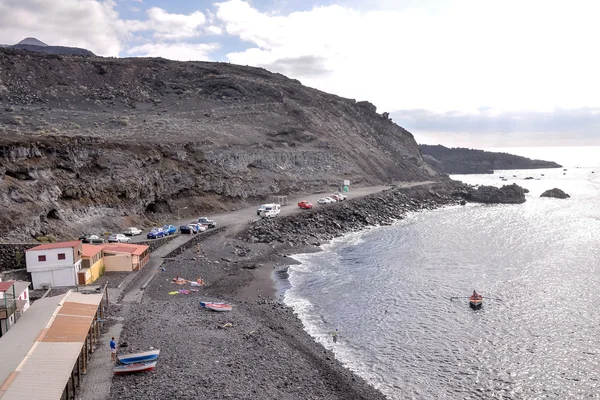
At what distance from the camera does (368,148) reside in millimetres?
113812

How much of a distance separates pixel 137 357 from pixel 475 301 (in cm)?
2371

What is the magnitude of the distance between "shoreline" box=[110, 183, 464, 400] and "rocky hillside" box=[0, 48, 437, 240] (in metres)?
13.2

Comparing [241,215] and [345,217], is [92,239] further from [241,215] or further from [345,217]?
[345,217]

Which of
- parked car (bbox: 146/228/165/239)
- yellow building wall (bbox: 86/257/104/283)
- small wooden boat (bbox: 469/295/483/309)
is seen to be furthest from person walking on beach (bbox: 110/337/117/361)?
small wooden boat (bbox: 469/295/483/309)

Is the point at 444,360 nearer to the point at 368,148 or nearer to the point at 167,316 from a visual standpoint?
the point at 167,316

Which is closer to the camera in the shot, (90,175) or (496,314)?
(496,314)

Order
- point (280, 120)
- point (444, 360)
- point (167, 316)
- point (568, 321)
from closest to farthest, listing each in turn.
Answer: point (444, 360) < point (167, 316) < point (568, 321) < point (280, 120)

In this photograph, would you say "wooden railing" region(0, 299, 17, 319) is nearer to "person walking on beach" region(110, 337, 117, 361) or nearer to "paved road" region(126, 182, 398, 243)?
"person walking on beach" region(110, 337, 117, 361)

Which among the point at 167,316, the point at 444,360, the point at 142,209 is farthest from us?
the point at 142,209

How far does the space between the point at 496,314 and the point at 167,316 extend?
22257 mm

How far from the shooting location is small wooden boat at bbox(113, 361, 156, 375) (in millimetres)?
20781

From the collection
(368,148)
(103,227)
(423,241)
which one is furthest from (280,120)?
(103,227)

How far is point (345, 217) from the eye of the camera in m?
68.0

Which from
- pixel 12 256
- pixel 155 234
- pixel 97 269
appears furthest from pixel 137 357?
pixel 155 234
